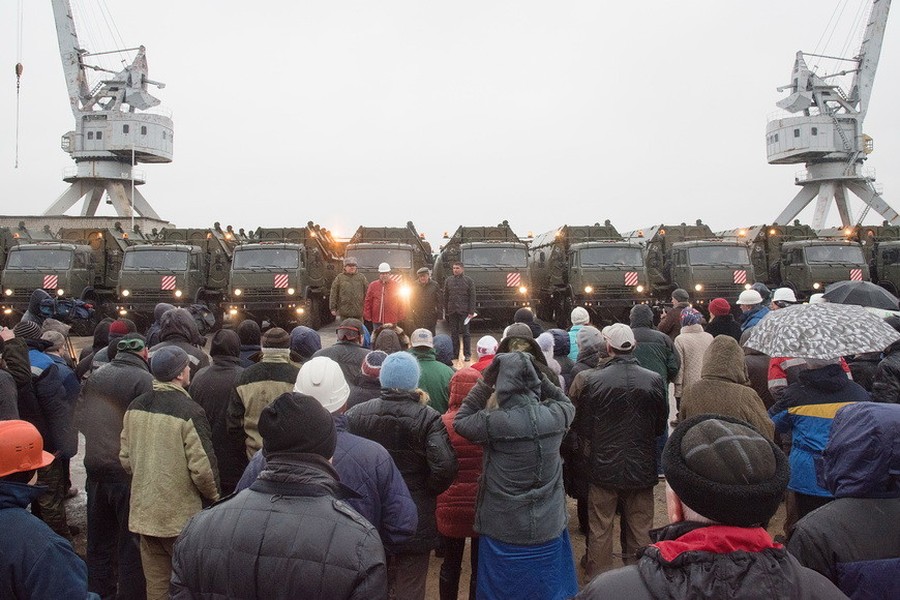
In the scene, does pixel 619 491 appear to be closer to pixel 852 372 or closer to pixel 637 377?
pixel 637 377

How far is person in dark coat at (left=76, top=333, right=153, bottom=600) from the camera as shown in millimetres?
4117

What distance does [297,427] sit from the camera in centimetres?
220

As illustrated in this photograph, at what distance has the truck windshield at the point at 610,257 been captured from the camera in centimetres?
1727

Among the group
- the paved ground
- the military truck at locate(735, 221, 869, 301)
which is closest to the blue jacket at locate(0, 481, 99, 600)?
the paved ground

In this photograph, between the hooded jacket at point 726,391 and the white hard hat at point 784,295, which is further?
the white hard hat at point 784,295

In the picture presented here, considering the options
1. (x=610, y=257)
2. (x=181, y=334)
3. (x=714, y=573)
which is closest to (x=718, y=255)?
(x=610, y=257)

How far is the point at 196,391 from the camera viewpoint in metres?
4.79

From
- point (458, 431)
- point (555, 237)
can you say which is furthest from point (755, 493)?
point (555, 237)

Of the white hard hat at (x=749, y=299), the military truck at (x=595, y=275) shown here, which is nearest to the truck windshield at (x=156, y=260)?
the military truck at (x=595, y=275)

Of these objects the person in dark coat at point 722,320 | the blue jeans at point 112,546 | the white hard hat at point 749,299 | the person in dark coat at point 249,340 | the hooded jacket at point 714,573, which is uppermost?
the white hard hat at point 749,299

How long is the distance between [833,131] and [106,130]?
4646 cm

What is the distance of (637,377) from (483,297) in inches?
479

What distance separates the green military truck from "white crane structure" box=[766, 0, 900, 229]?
38.6 m

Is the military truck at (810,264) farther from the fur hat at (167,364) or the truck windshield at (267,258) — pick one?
the fur hat at (167,364)
